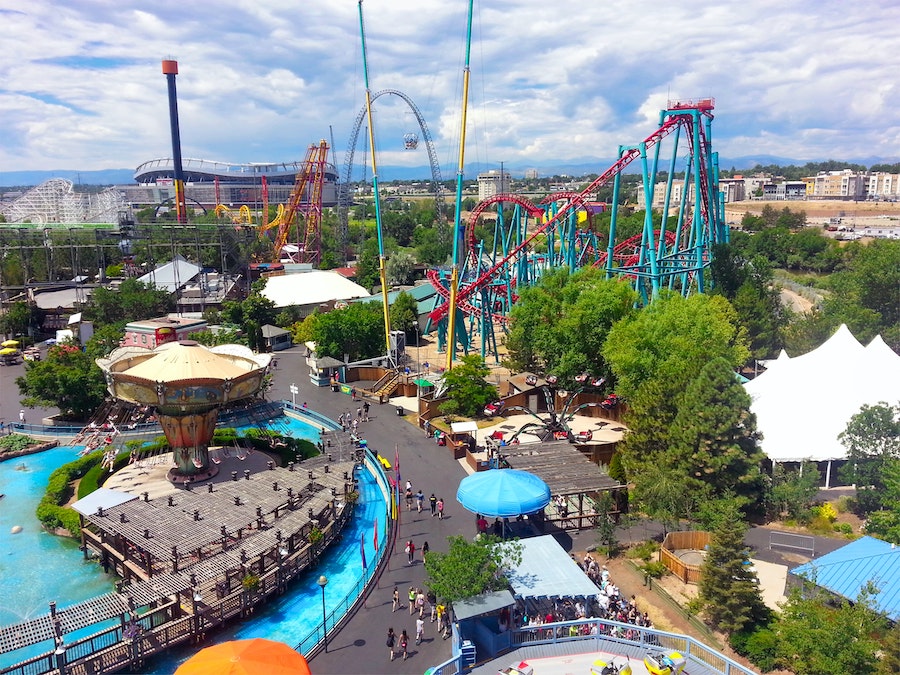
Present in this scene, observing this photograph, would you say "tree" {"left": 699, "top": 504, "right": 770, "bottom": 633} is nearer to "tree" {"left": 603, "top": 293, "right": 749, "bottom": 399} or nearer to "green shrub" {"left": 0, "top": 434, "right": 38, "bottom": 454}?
"tree" {"left": 603, "top": 293, "right": 749, "bottom": 399}

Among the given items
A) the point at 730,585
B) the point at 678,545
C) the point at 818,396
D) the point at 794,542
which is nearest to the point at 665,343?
the point at 818,396

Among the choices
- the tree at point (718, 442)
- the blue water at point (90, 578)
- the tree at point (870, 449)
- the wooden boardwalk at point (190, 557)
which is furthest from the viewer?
the tree at point (870, 449)

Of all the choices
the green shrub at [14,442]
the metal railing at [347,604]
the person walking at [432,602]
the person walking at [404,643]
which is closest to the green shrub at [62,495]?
the green shrub at [14,442]

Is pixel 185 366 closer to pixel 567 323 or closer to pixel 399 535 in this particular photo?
pixel 399 535

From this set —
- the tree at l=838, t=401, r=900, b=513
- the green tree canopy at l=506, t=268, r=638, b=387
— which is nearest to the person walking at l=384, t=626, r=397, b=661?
the tree at l=838, t=401, r=900, b=513

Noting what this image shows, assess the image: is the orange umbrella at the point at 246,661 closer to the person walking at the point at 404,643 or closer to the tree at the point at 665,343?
the person walking at the point at 404,643

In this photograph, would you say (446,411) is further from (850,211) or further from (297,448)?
(850,211)
